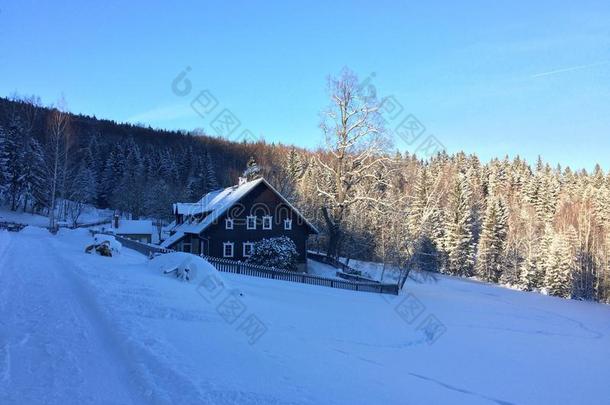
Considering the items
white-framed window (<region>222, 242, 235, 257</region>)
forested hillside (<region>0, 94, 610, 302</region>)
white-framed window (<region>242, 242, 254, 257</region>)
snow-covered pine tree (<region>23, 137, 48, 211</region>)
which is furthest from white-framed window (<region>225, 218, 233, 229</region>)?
snow-covered pine tree (<region>23, 137, 48, 211</region>)

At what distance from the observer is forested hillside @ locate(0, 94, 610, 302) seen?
30.6 m

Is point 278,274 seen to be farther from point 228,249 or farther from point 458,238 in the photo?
point 458,238

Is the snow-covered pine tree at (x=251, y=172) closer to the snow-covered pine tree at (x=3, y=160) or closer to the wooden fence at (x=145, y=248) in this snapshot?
the wooden fence at (x=145, y=248)

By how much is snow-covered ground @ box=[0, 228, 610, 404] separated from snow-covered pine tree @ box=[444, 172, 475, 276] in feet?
145

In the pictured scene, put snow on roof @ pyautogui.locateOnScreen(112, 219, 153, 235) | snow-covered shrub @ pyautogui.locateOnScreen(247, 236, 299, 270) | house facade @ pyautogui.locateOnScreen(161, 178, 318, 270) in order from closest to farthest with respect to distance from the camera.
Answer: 1. snow-covered shrub @ pyautogui.locateOnScreen(247, 236, 299, 270)
2. house facade @ pyautogui.locateOnScreen(161, 178, 318, 270)
3. snow on roof @ pyautogui.locateOnScreen(112, 219, 153, 235)

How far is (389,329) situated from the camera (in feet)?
43.6

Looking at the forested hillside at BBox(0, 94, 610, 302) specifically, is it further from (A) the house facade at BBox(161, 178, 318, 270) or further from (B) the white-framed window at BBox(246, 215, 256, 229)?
(B) the white-framed window at BBox(246, 215, 256, 229)

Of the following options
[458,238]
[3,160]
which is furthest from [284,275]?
[3,160]

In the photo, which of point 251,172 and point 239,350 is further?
point 251,172

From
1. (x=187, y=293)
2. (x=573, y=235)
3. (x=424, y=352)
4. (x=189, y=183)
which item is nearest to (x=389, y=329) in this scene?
(x=424, y=352)

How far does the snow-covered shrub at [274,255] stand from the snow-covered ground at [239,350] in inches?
A: 455

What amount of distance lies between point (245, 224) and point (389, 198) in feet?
37.5

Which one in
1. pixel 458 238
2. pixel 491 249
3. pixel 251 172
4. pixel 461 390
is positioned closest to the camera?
pixel 461 390

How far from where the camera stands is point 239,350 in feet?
24.5
